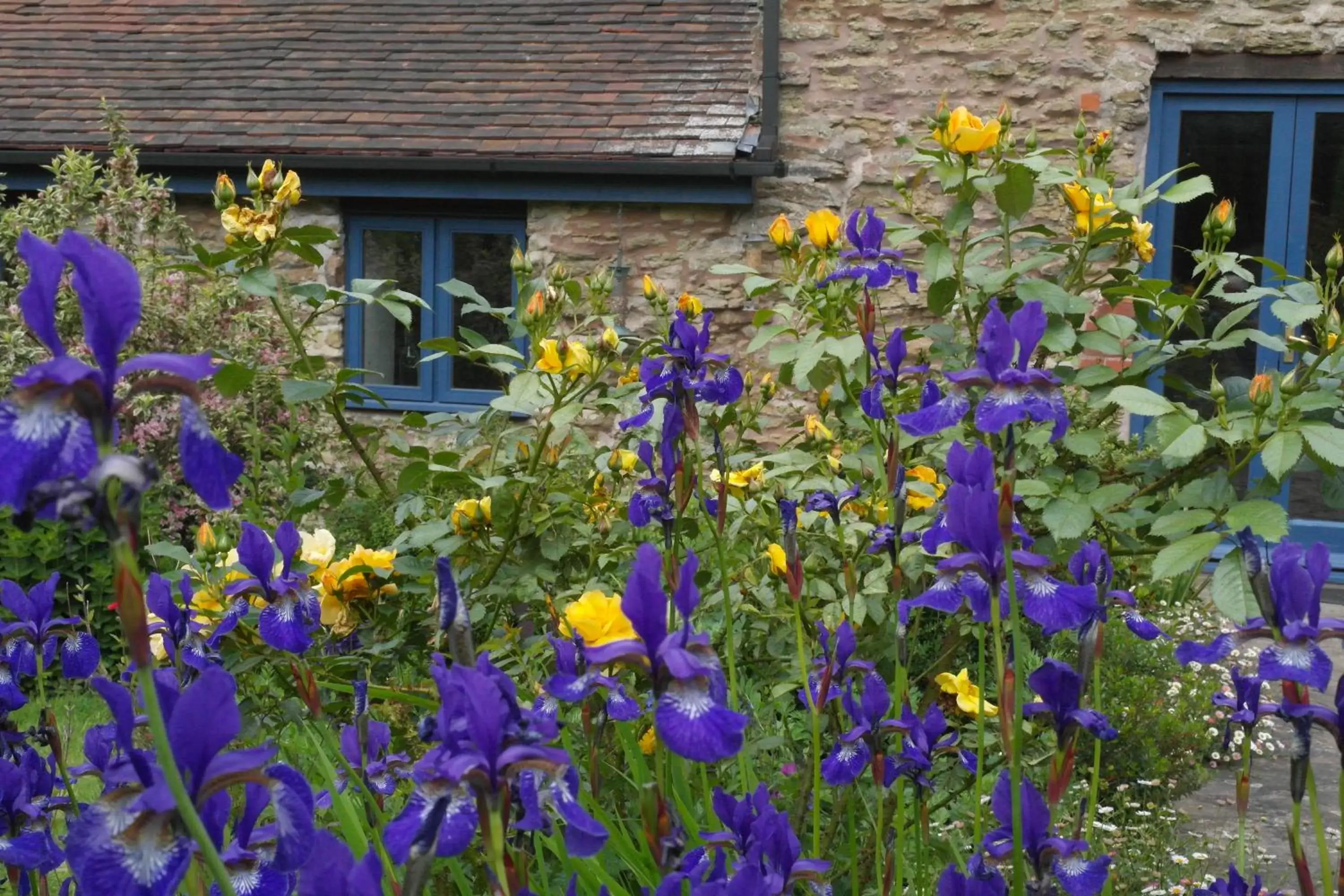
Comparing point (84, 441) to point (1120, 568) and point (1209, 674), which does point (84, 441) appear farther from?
point (1209, 674)

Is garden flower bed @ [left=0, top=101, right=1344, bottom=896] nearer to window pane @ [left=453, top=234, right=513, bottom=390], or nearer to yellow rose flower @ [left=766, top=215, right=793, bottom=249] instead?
yellow rose flower @ [left=766, top=215, right=793, bottom=249]

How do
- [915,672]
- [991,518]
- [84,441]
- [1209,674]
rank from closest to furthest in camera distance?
1. [84,441]
2. [991,518]
3. [915,672]
4. [1209,674]

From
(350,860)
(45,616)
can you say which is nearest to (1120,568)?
(45,616)

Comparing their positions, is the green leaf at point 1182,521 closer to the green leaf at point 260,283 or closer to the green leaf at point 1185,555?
the green leaf at point 1185,555

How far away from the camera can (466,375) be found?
7.82 metres

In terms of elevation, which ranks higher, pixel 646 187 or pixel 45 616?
pixel 646 187

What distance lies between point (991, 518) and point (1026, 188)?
1696 mm

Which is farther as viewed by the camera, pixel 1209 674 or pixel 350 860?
pixel 1209 674

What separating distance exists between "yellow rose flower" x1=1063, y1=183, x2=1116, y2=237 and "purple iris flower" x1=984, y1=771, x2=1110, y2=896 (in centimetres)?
179

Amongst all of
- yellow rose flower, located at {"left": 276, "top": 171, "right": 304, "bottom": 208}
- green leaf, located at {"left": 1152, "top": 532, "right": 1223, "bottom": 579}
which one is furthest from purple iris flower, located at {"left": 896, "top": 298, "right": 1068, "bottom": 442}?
yellow rose flower, located at {"left": 276, "top": 171, "right": 304, "bottom": 208}

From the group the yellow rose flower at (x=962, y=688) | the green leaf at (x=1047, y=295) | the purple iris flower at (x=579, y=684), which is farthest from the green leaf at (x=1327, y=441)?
the purple iris flower at (x=579, y=684)

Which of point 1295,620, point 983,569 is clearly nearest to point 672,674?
point 983,569

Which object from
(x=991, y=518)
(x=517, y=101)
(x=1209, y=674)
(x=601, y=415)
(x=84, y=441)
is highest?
(x=517, y=101)

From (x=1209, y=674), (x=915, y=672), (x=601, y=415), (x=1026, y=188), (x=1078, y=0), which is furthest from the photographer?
(x=601, y=415)
